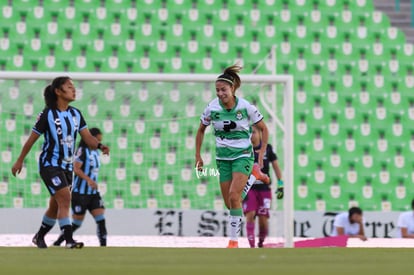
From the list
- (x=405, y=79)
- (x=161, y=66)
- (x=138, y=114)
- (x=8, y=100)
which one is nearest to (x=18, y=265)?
(x=8, y=100)

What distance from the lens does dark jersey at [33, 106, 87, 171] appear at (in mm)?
7277

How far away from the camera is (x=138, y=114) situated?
14.2 m

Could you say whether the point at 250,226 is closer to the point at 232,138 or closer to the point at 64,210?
the point at 232,138

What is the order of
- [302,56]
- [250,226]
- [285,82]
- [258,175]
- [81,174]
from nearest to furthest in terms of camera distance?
[258,175] → [81,174] → [250,226] → [285,82] → [302,56]

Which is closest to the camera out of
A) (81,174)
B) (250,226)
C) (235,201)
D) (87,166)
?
(235,201)

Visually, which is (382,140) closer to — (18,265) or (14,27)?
(14,27)

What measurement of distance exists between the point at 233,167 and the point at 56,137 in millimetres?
1476

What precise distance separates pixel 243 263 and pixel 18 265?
122 centimetres

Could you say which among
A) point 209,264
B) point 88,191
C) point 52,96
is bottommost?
point 209,264

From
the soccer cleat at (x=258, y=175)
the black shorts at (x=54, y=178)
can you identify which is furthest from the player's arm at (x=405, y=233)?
the black shorts at (x=54, y=178)

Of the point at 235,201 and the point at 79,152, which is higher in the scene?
the point at 79,152

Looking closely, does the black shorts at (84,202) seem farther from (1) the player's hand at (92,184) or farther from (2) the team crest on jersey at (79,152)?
(1) the player's hand at (92,184)

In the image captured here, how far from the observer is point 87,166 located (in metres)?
9.96

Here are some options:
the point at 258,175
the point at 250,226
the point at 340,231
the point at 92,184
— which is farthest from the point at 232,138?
the point at 340,231
